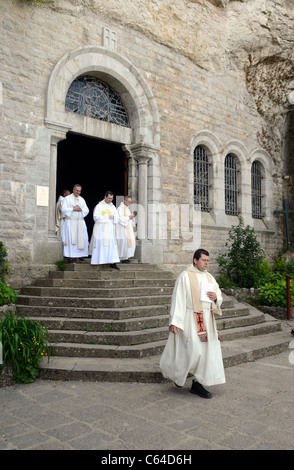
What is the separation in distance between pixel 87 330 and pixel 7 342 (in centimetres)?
142

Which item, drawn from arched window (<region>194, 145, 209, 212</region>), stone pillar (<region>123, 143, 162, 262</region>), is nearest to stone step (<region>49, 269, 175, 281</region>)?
stone pillar (<region>123, 143, 162, 262</region>)

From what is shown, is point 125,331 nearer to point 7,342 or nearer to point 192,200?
point 7,342

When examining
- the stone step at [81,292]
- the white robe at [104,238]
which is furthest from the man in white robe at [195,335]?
the white robe at [104,238]

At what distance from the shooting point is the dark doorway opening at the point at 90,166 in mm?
11070

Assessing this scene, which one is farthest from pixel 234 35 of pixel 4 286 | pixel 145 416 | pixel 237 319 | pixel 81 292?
pixel 145 416

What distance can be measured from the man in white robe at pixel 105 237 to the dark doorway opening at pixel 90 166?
2513 millimetres

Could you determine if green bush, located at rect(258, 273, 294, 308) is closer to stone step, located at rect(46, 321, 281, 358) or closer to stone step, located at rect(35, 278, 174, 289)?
stone step, located at rect(35, 278, 174, 289)

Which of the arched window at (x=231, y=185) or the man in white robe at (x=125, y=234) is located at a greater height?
the arched window at (x=231, y=185)

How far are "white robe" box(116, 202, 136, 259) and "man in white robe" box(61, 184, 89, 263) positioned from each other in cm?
78

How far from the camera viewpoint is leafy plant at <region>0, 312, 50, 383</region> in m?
4.45

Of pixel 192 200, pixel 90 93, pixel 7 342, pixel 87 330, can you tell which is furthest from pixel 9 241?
pixel 192 200

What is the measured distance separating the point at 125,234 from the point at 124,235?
0.10 ft

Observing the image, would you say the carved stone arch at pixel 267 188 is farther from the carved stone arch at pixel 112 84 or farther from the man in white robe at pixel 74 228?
the man in white robe at pixel 74 228
